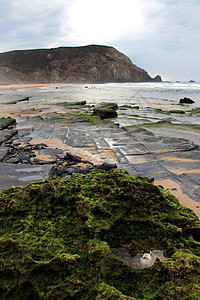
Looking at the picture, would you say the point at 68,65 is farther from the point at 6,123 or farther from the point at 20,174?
the point at 20,174

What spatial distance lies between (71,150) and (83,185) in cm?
371

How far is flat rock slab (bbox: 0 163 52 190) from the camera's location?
356 cm

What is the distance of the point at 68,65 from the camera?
93.9 m

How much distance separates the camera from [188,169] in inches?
179

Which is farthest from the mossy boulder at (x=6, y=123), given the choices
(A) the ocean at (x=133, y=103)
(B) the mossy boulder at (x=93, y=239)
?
(B) the mossy boulder at (x=93, y=239)

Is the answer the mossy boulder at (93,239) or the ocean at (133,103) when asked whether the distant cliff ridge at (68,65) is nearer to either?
the ocean at (133,103)

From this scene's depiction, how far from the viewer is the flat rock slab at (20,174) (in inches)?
140

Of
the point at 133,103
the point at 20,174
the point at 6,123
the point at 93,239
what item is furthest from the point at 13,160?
the point at 133,103

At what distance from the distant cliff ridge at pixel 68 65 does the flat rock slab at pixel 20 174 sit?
84910 mm

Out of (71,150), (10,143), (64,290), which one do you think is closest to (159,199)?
(64,290)

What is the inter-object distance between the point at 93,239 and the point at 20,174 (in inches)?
102

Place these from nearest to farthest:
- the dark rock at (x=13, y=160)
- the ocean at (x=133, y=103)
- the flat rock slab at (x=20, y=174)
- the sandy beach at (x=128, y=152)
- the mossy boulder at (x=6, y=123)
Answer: the flat rock slab at (x=20, y=174) → the sandy beach at (x=128, y=152) → the dark rock at (x=13, y=160) → the mossy boulder at (x=6, y=123) → the ocean at (x=133, y=103)

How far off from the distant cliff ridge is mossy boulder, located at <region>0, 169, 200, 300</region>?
87.2 metres

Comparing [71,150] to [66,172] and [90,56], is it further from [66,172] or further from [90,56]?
[90,56]
